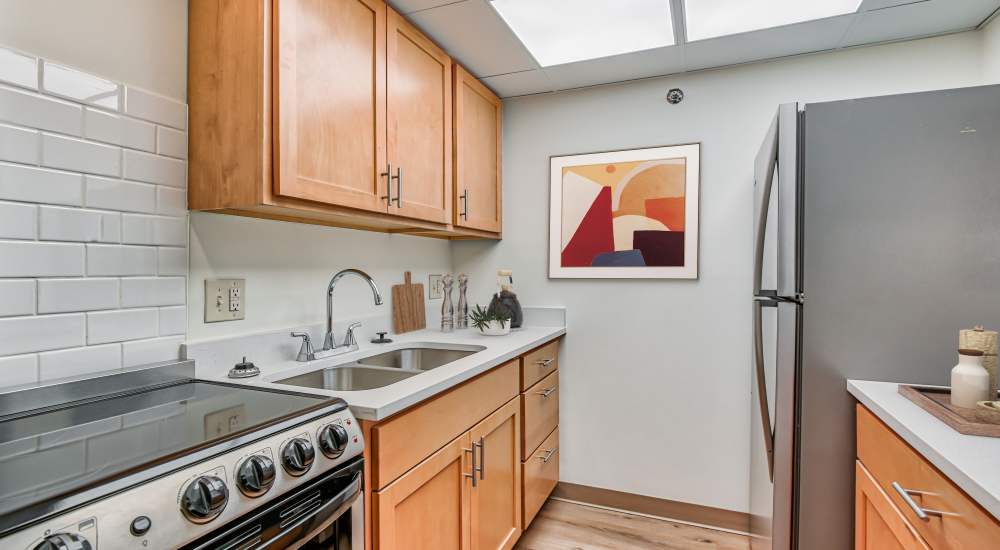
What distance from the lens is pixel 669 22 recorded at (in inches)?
70.9

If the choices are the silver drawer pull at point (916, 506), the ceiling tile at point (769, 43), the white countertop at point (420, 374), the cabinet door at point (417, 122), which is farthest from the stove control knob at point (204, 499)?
the ceiling tile at point (769, 43)

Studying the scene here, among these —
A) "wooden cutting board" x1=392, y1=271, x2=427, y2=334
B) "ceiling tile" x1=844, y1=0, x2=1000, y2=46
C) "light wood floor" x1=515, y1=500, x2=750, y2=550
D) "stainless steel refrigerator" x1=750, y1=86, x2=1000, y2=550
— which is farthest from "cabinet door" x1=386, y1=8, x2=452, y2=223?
"ceiling tile" x1=844, y1=0, x2=1000, y2=46

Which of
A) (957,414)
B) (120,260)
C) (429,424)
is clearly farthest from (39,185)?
(957,414)

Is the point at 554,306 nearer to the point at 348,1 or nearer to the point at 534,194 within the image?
the point at 534,194

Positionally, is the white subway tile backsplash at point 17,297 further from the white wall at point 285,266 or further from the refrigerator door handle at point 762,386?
the refrigerator door handle at point 762,386

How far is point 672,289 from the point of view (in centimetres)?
225

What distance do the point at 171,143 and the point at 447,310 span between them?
1.34 metres

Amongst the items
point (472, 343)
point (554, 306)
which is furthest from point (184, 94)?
point (554, 306)

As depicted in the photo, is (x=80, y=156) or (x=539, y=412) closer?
(x=80, y=156)

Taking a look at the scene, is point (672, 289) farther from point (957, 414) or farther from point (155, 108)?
point (155, 108)

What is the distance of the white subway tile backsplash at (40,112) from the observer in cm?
99

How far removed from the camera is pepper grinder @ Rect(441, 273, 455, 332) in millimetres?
2332

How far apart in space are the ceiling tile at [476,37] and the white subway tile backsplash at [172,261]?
3.67 ft

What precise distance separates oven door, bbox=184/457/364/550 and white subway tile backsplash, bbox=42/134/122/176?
0.91 meters
